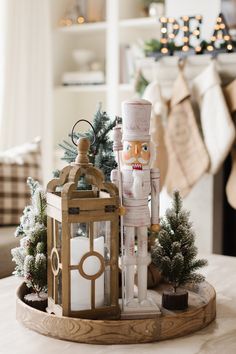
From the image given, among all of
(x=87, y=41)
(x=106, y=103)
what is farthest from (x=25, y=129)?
(x=87, y=41)

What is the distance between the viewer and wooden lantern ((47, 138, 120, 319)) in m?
1.27

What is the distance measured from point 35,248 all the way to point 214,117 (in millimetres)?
1993

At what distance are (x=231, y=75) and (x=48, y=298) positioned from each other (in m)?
2.18

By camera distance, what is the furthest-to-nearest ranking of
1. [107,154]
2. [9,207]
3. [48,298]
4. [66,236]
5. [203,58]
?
1. [203,58]
2. [9,207]
3. [107,154]
4. [48,298]
5. [66,236]

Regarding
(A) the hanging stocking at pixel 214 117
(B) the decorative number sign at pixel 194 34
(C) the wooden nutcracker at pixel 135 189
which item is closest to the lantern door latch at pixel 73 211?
(C) the wooden nutcracker at pixel 135 189

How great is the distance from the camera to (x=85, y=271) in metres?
1.30

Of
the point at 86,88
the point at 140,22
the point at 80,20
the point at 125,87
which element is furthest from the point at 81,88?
the point at 140,22

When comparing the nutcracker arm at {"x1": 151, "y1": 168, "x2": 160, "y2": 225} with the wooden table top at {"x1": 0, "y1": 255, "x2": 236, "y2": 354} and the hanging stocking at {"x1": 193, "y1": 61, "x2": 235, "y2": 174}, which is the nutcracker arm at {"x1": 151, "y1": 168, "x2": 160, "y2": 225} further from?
the hanging stocking at {"x1": 193, "y1": 61, "x2": 235, "y2": 174}

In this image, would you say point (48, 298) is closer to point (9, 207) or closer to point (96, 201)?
point (96, 201)

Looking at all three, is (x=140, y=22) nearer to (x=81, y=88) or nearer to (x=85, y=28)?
(x=85, y=28)

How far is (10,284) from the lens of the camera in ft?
5.83

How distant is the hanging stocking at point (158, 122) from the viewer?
3293 millimetres

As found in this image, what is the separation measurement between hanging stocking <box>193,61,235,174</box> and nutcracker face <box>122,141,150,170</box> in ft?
6.15

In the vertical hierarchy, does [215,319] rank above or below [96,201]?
below
